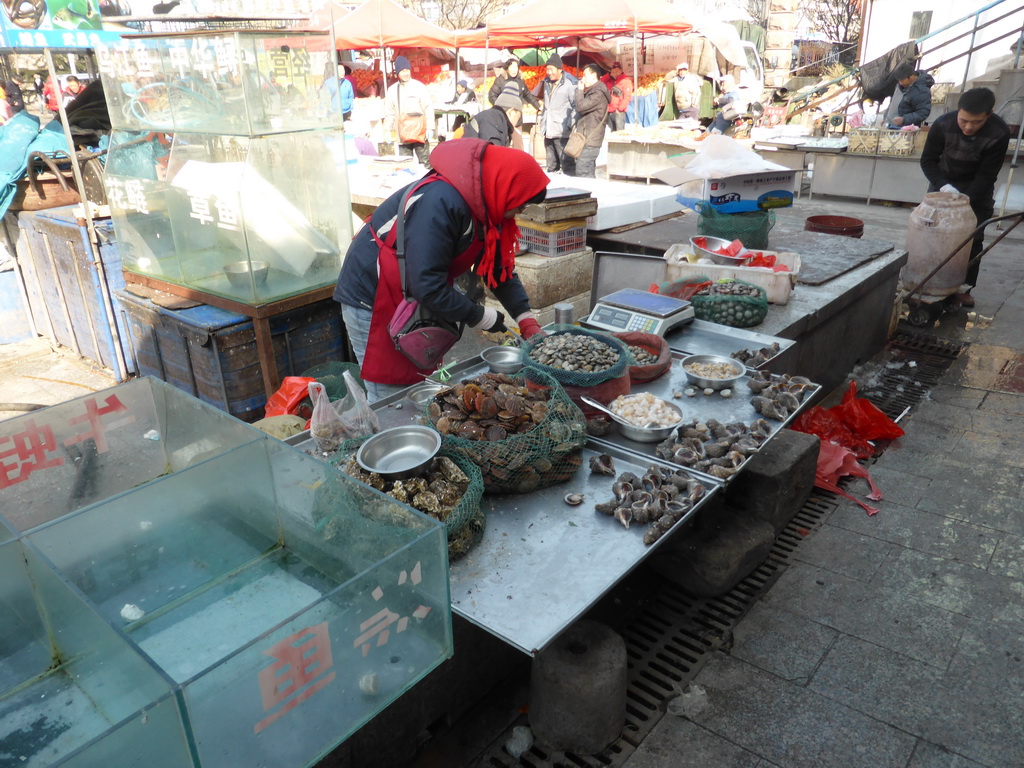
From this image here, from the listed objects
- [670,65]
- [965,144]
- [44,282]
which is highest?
[670,65]

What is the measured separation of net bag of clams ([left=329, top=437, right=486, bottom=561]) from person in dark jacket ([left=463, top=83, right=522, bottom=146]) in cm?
721

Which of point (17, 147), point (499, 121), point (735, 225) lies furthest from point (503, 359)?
point (499, 121)

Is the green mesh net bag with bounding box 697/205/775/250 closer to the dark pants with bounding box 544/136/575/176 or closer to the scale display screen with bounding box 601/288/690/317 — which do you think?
the scale display screen with bounding box 601/288/690/317

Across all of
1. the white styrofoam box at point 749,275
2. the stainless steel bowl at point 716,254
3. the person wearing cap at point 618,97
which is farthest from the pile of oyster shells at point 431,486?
the person wearing cap at point 618,97

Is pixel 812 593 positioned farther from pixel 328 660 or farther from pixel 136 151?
pixel 136 151

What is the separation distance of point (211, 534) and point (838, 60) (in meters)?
28.2

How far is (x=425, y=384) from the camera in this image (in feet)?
10.6

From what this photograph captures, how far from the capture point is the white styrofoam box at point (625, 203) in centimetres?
618

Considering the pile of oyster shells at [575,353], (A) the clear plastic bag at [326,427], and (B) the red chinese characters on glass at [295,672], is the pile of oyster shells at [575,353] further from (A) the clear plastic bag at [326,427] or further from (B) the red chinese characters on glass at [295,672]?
(B) the red chinese characters on glass at [295,672]

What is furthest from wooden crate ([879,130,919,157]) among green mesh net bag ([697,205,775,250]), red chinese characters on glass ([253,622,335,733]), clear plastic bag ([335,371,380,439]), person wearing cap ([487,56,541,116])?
red chinese characters on glass ([253,622,335,733])

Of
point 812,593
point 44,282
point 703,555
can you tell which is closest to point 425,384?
point 703,555

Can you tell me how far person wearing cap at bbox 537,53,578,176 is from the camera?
37.7 feet

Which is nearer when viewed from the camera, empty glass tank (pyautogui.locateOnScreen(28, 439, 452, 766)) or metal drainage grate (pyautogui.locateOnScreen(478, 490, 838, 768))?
empty glass tank (pyautogui.locateOnScreen(28, 439, 452, 766))

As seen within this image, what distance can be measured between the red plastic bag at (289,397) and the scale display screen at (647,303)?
1.74 m
